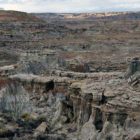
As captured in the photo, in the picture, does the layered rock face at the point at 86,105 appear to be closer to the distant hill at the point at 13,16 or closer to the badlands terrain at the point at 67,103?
the badlands terrain at the point at 67,103

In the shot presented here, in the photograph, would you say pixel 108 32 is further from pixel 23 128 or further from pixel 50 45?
pixel 23 128

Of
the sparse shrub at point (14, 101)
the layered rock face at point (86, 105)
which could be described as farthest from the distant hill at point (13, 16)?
the sparse shrub at point (14, 101)

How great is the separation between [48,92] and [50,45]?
33.6 metres

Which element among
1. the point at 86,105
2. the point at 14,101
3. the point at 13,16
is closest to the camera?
the point at 86,105

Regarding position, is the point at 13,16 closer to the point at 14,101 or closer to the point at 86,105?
the point at 14,101

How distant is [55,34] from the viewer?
7625 cm

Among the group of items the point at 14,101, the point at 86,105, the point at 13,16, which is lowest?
the point at 14,101

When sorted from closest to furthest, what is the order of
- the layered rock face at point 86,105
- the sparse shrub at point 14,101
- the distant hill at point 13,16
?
the layered rock face at point 86,105 → the sparse shrub at point 14,101 → the distant hill at point 13,16

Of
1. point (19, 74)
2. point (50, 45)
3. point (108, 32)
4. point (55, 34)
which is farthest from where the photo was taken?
point (108, 32)

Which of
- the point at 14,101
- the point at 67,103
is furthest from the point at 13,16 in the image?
the point at 67,103

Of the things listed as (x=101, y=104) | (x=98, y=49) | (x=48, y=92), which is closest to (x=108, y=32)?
(x=98, y=49)

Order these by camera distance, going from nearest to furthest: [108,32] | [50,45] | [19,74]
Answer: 1. [19,74]
2. [50,45]
3. [108,32]

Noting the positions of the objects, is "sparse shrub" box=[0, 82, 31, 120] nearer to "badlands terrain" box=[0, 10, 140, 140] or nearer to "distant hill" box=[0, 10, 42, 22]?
"badlands terrain" box=[0, 10, 140, 140]

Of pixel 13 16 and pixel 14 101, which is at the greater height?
pixel 13 16
